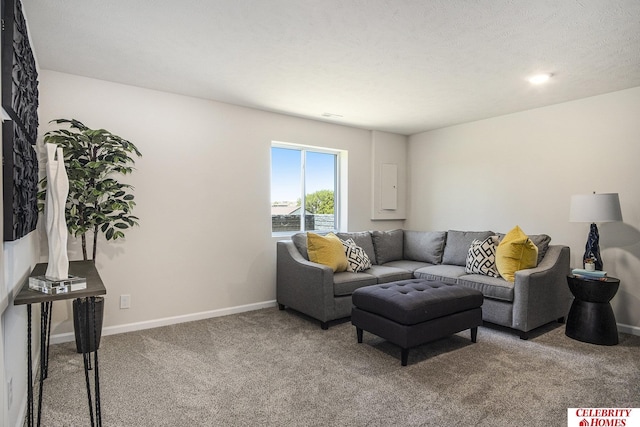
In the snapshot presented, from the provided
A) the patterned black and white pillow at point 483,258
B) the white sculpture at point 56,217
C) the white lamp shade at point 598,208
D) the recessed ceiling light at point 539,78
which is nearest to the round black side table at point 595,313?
the white lamp shade at point 598,208

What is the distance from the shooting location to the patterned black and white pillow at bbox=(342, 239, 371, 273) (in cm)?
405

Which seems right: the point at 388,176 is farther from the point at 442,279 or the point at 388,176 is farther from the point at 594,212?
the point at 594,212

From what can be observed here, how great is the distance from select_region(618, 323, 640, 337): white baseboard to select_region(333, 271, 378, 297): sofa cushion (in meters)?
2.38

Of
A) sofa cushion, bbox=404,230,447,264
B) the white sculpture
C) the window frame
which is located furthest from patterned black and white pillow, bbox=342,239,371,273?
the white sculpture

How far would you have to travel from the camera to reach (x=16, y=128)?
1.74m

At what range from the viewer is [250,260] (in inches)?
164

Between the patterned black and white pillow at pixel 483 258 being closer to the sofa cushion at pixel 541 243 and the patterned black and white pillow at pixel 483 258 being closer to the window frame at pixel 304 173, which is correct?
the sofa cushion at pixel 541 243

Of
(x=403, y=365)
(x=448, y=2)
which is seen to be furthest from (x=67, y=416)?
(x=448, y=2)

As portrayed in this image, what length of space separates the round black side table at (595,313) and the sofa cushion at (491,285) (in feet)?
1.94

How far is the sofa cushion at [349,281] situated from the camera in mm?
3615

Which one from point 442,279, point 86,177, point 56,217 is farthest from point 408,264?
point 56,217

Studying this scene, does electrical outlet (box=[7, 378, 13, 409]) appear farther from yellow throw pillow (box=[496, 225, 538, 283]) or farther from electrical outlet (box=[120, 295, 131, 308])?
yellow throw pillow (box=[496, 225, 538, 283])

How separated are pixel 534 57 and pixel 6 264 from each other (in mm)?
3528

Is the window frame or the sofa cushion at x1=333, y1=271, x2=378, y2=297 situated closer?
the sofa cushion at x1=333, y1=271, x2=378, y2=297
